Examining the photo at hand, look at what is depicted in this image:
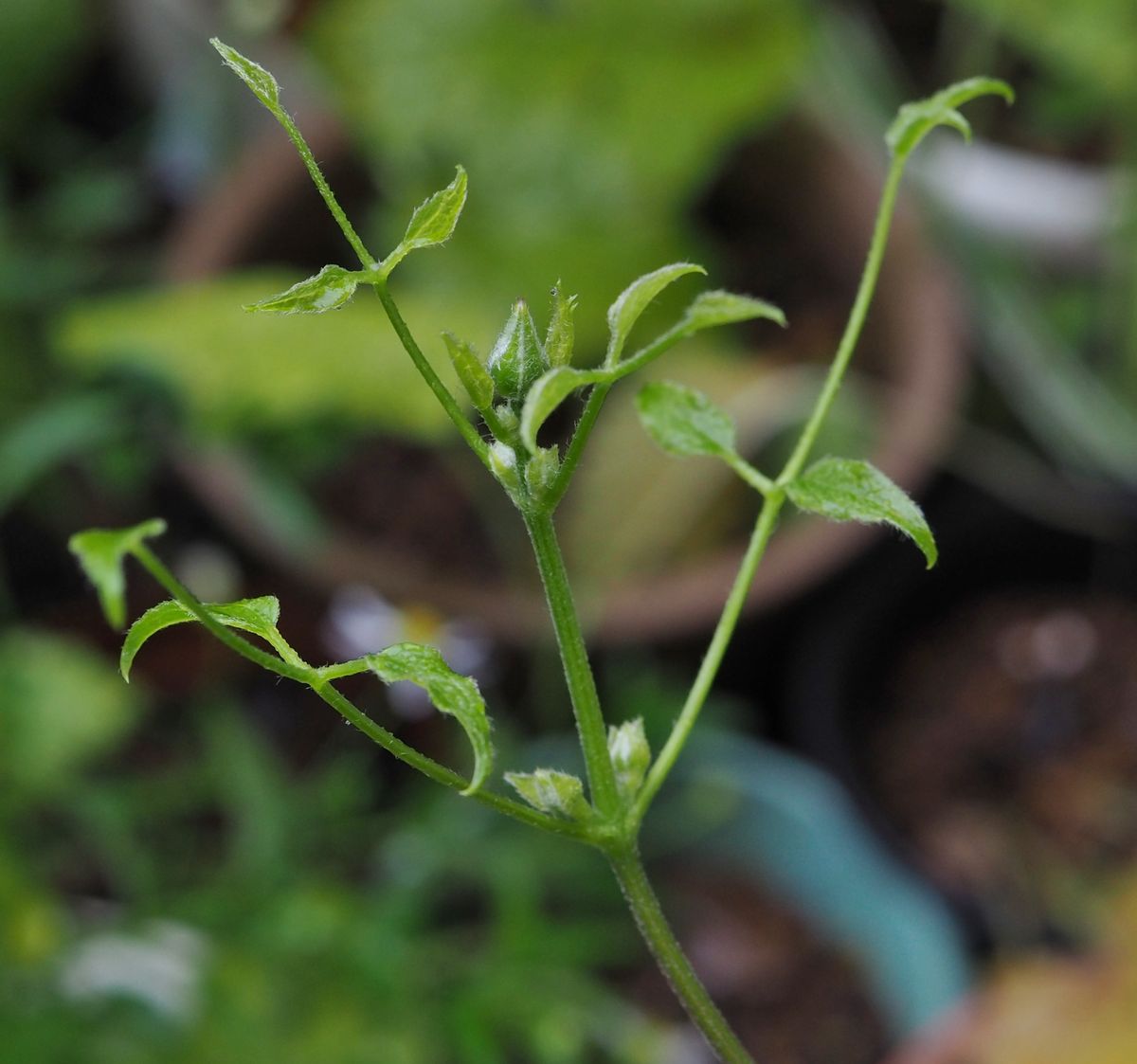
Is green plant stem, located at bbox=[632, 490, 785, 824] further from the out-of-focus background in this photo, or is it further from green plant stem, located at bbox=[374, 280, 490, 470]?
the out-of-focus background

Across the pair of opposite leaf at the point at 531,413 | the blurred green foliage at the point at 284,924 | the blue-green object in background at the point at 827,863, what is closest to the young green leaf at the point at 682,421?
the pair of opposite leaf at the point at 531,413

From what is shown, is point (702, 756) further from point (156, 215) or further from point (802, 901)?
point (156, 215)

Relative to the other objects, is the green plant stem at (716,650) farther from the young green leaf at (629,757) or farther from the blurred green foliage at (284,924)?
the blurred green foliage at (284,924)

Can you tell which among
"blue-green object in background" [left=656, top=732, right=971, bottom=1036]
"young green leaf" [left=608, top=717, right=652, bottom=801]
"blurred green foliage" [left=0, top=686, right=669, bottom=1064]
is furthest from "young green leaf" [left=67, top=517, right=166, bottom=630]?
"blue-green object in background" [left=656, top=732, right=971, bottom=1036]

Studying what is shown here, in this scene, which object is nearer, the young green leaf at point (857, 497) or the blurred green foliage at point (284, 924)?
the young green leaf at point (857, 497)

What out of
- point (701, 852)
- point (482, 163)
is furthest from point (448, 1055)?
point (482, 163)

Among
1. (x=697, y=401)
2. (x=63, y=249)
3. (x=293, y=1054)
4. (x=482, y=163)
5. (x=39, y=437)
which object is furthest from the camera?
(x=63, y=249)
